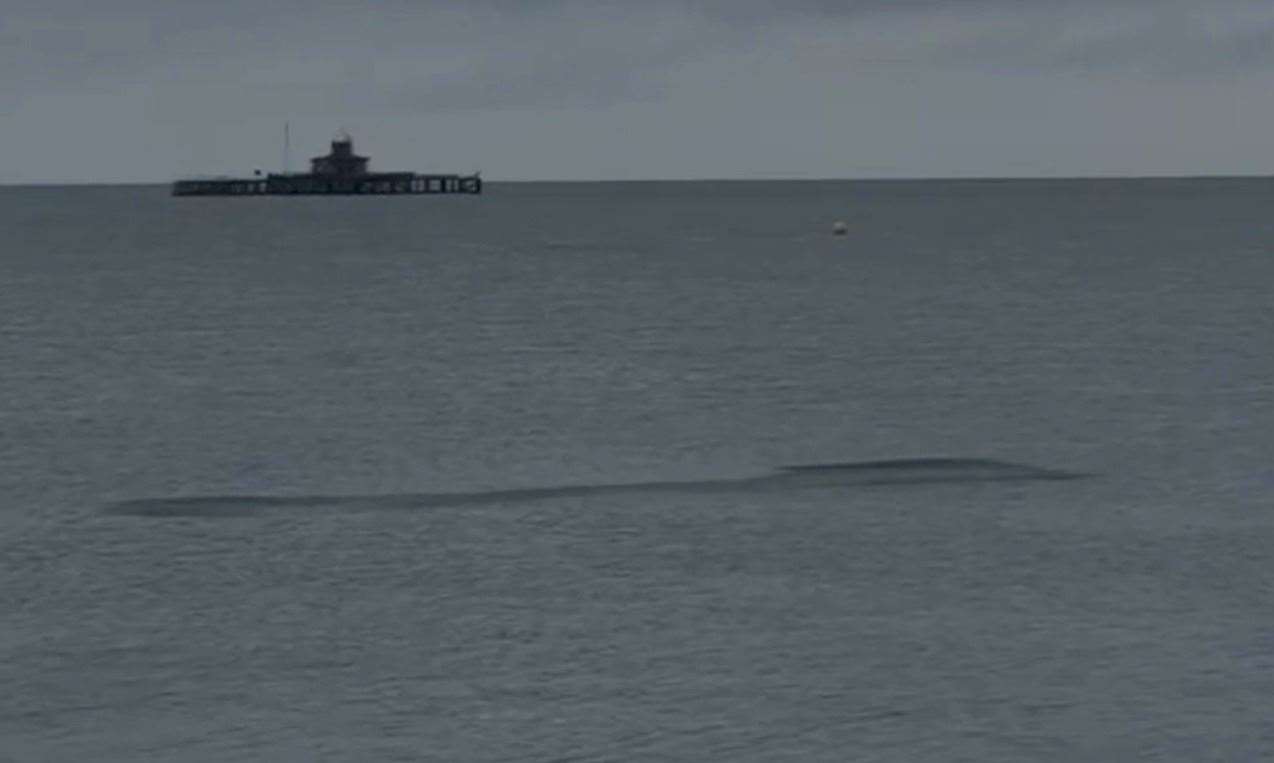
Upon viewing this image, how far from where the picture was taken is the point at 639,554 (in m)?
52.9

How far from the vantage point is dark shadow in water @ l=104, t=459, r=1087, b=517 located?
59594 millimetres

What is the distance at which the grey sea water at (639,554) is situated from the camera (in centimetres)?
3906

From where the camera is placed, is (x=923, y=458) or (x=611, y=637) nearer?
(x=611, y=637)

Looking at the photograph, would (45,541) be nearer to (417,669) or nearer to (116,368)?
(417,669)

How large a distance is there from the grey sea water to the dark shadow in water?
0.64 feet

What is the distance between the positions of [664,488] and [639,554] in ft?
32.1

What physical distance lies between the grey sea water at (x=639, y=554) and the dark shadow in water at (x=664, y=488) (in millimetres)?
194

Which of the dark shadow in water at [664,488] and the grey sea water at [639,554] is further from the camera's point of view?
the dark shadow in water at [664,488]

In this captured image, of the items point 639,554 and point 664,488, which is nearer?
point 639,554

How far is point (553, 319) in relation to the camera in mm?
128875

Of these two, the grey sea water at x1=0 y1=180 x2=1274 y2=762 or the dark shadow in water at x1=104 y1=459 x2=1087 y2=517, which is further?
the dark shadow in water at x1=104 y1=459 x2=1087 y2=517

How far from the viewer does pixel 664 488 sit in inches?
2464

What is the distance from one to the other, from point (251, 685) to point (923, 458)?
2978cm

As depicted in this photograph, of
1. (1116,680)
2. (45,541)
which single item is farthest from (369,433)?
(1116,680)
